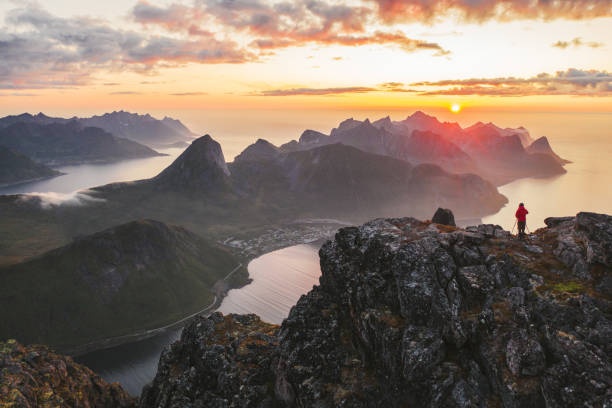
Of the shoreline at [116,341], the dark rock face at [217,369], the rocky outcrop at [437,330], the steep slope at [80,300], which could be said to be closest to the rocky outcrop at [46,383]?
the dark rock face at [217,369]

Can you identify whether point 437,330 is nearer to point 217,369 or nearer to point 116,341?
point 217,369

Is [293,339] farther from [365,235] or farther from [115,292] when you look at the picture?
[115,292]

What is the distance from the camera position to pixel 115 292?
186125mm

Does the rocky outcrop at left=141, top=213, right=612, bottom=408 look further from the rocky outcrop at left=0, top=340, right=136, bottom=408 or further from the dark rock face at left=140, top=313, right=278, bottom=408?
the rocky outcrop at left=0, top=340, right=136, bottom=408

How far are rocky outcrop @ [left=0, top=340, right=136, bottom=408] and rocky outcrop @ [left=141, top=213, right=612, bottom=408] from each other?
18152 millimetres

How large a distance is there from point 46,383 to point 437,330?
65.8m

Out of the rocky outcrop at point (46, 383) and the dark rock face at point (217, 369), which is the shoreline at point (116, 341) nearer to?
the rocky outcrop at point (46, 383)

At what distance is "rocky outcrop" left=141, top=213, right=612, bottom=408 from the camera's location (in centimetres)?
3256

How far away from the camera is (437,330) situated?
128ft

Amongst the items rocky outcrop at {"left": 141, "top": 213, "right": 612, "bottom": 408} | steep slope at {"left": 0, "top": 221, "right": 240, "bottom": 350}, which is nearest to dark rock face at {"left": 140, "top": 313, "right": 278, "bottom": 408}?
rocky outcrop at {"left": 141, "top": 213, "right": 612, "bottom": 408}

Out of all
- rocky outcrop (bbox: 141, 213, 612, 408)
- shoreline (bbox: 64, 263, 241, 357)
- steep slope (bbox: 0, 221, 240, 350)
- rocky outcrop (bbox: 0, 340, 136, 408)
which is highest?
rocky outcrop (bbox: 141, 213, 612, 408)

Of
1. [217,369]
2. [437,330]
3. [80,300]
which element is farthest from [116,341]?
[437,330]

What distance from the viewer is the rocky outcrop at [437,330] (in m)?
32.6

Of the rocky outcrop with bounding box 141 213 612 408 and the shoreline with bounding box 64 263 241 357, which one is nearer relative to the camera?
the rocky outcrop with bounding box 141 213 612 408
